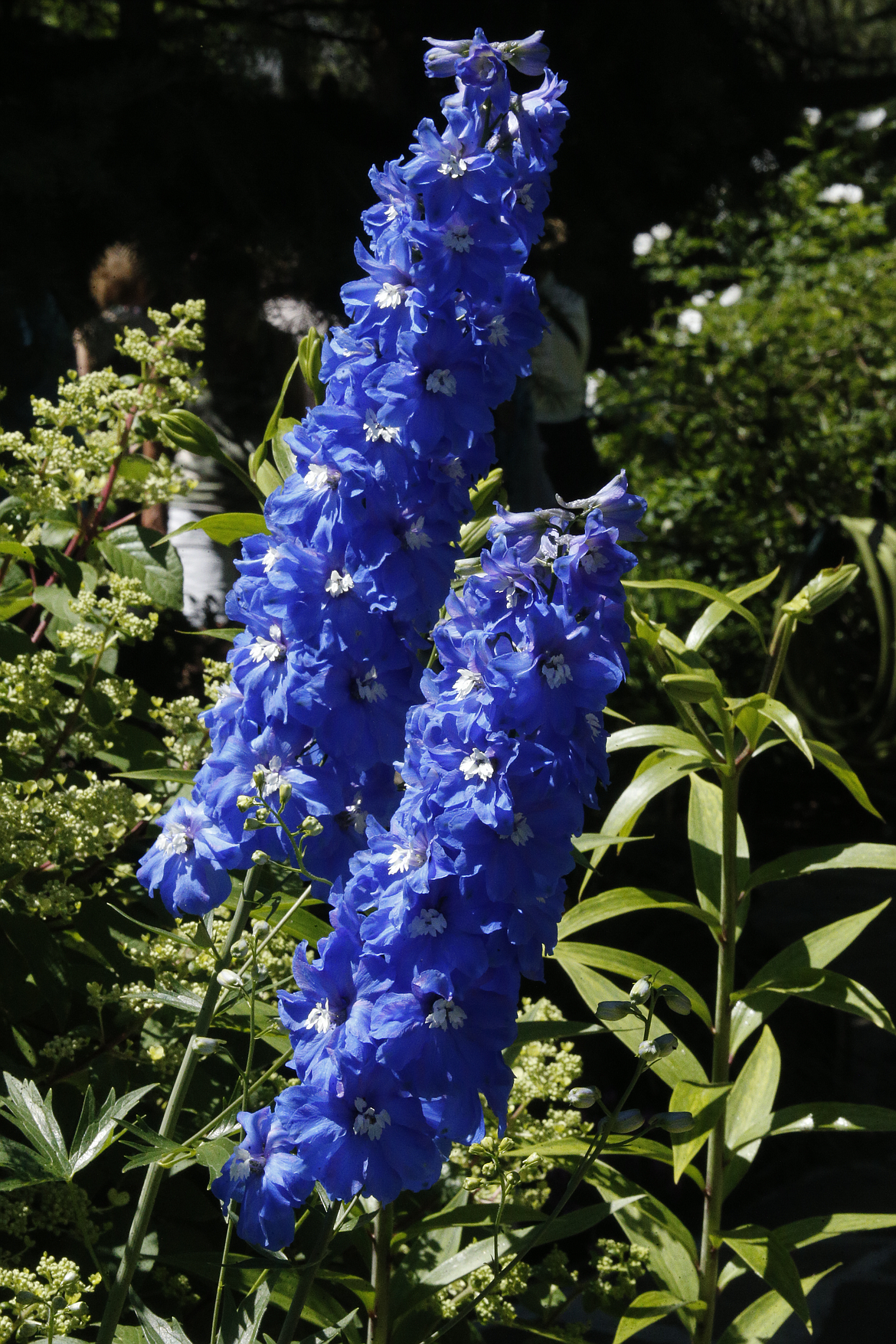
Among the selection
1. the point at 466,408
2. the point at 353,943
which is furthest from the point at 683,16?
the point at 353,943

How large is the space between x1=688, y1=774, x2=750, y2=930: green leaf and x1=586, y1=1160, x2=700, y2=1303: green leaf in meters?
0.31

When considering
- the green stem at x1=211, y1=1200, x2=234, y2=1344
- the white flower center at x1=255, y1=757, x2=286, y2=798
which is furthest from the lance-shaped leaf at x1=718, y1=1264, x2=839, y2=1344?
the white flower center at x1=255, y1=757, x2=286, y2=798

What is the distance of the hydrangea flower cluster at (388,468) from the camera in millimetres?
887

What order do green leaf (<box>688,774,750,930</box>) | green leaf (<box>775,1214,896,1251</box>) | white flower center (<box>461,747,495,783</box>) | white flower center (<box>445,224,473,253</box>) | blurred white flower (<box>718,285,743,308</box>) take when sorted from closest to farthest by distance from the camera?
white flower center (<box>461,747,495,783</box>), white flower center (<box>445,224,473,253</box>), green leaf (<box>775,1214,896,1251</box>), green leaf (<box>688,774,750,930</box>), blurred white flower (<box>718,285,743,308</box>)

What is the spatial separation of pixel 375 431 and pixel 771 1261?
906 mm

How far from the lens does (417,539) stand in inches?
35.8

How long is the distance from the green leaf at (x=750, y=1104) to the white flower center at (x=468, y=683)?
765 millimetres

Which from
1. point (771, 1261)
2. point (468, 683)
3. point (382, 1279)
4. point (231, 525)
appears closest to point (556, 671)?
point (468, 683)

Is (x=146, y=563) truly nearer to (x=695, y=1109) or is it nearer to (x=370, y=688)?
(x=370, y=688)

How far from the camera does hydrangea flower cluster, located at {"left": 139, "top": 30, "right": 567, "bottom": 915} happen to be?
0.89m

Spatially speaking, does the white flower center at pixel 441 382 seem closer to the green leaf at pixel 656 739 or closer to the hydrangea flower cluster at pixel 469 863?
the hydrangea flower cluster at pixel 469 863

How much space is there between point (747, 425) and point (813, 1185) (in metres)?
2.35

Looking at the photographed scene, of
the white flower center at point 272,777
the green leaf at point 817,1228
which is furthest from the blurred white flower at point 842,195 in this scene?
the white flower center at point 272,777

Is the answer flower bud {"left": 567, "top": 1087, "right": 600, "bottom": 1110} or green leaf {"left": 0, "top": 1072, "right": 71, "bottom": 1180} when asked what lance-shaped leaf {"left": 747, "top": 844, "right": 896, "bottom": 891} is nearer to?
flower bud {"left": 567, "top": 1087, "right": 600, "bottom": 1110}
